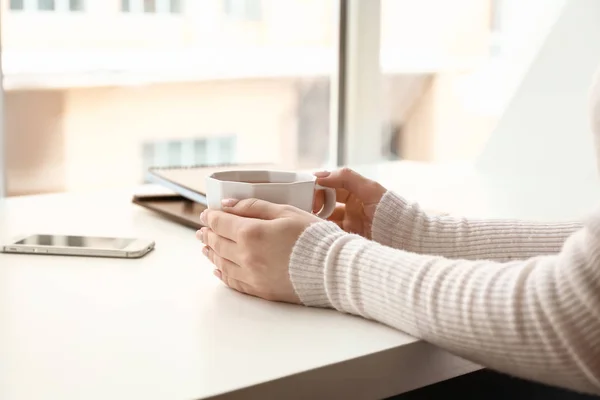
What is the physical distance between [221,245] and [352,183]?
0.19 meters

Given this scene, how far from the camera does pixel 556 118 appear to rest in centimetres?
142

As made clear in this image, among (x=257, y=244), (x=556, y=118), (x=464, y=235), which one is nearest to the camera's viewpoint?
(x=257, y=244)

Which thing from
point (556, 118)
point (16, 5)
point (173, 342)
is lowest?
point (173, 342)

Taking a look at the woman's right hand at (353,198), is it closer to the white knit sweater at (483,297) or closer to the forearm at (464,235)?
the forearm at (464,235)

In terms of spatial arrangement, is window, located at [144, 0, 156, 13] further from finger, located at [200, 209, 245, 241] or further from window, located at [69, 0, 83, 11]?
finger, located at [200, 209, 245, 241]

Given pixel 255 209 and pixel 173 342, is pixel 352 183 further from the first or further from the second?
pixel 173 342

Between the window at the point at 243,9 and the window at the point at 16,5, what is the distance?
520 mm

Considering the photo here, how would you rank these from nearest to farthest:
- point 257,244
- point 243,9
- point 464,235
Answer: point 257,244
point 464,235
point 243,9

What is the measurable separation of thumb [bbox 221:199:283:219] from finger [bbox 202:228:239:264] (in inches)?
A: 1.1

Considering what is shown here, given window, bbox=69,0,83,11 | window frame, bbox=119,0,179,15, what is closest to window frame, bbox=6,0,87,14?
window, bbox=69,0,83,11

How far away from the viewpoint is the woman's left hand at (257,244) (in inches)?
27.1

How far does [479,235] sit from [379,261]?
0.20 metres

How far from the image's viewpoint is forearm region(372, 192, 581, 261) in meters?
0.80

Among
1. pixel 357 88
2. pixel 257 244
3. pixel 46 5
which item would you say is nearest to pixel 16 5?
pixel 46 5
